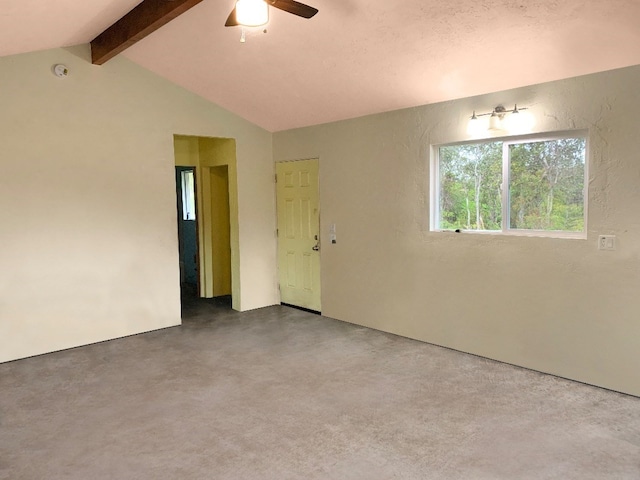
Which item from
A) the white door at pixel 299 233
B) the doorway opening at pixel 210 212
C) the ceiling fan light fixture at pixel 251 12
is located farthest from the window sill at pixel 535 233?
the doorway opening at pixel 210 212

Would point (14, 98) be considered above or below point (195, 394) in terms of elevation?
above

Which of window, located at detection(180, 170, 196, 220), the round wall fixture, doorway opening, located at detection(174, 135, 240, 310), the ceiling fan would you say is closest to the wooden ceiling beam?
the round wall fixture

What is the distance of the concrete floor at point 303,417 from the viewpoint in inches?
102

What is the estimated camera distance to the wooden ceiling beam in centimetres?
347

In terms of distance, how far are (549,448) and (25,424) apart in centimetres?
328

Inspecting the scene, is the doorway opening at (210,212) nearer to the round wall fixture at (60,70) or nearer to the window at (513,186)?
the round wall fixture at (60,70)

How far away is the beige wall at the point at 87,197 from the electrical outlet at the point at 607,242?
411cm

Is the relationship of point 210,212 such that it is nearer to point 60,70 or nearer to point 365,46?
point 60,70

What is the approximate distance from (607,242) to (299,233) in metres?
3.50

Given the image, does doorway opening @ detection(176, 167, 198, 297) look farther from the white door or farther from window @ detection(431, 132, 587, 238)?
window @ detection(431, 132, 587, 238)

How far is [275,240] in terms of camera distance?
631cm

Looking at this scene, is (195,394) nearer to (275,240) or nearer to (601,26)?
(275,240)

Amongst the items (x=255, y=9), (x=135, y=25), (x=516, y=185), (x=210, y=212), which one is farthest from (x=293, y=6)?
(x=210, y=212)

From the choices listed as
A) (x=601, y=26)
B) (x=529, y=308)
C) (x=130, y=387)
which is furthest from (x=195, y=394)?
(x=601, y=26)
